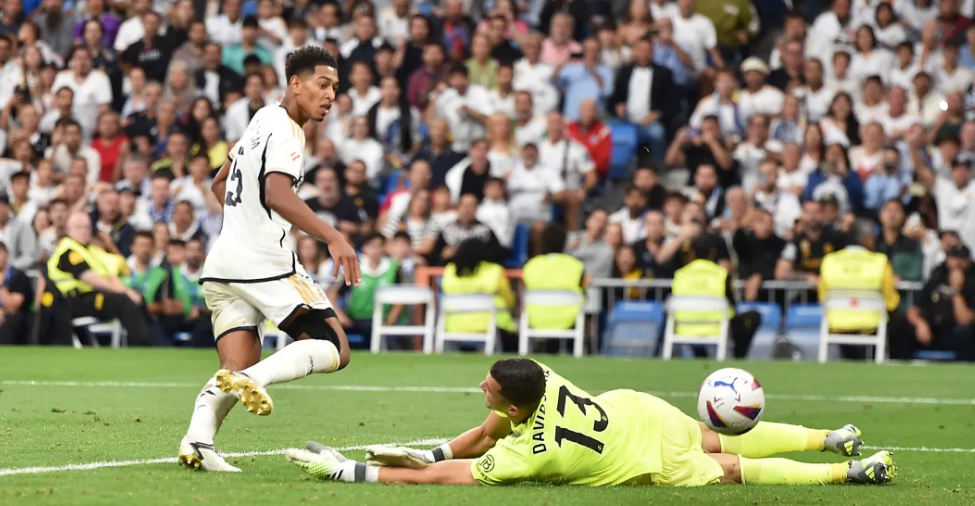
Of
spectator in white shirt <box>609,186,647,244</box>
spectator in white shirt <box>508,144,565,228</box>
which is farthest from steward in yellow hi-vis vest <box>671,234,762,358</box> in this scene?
spectator in white shirt <box>508,144,565,228</box>

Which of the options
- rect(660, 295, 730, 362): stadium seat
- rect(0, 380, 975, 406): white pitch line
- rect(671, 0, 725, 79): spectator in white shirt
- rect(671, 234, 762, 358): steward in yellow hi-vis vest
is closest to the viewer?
rect(0, 380, 975, 406): white pitch line

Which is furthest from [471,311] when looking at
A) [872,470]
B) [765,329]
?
[872,470]

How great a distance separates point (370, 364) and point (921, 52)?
32.0 feet

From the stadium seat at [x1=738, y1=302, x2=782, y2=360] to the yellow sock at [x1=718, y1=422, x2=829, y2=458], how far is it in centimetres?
1081

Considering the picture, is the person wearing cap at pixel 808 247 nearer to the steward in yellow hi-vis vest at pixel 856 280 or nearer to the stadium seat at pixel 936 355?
the steward in yellow hi-vis vest at pixel 856 280

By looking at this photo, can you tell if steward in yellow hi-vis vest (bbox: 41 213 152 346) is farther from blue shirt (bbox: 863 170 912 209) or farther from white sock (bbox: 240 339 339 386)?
white sock (bbox: 240 339 339 386)

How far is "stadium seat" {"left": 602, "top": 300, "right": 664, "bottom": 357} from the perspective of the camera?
61.5ft

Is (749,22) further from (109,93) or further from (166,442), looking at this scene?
(166,442)

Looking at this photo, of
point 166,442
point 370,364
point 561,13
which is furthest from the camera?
point 561,13

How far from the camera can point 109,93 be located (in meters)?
23.1

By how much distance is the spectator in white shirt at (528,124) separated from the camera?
67.3ft

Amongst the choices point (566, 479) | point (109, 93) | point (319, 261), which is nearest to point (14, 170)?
point (109, 93)

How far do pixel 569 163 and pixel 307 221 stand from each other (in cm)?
1355

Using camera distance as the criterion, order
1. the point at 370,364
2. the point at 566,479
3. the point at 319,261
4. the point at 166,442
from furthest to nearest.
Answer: the point at 319,261, the point at 370,364, the point at 166,442, the point at 566,479
